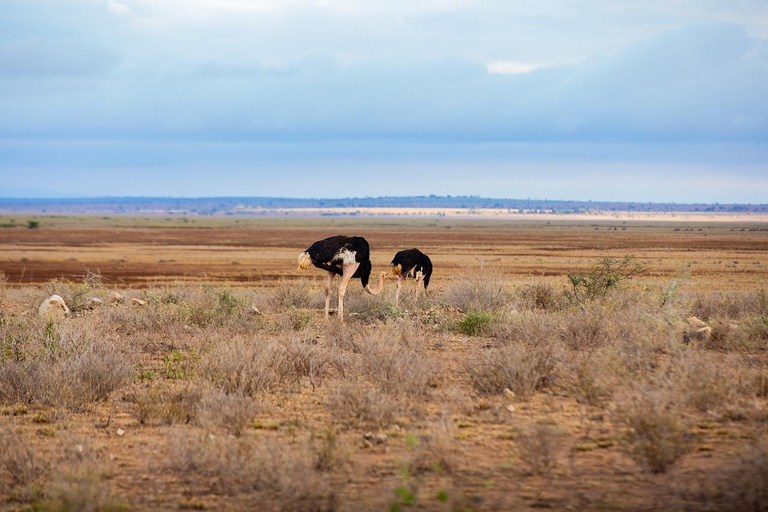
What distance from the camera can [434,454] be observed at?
6.75 meters

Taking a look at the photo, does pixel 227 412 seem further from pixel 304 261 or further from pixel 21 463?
pixel 304 261

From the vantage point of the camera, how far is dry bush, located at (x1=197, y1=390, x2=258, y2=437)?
25.9 ft

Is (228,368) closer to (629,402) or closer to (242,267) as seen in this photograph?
(629,402)

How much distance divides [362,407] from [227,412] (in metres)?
1.39

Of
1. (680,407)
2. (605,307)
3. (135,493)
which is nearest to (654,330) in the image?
(605,307)

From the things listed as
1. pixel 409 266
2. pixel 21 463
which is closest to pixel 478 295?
pixel 409 266

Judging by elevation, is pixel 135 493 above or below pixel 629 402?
below

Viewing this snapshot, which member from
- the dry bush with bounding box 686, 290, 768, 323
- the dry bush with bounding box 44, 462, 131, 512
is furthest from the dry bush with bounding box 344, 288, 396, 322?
the dry bush with bounding box 44, 462, 131, 512

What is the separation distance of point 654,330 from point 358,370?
4082 millimetres

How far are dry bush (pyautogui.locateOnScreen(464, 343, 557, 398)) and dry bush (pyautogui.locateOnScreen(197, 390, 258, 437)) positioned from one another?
108 inches

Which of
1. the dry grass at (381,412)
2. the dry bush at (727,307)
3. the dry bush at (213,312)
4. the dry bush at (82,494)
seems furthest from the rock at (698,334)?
the dry bush at (82,494)

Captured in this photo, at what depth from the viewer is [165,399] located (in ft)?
29.2

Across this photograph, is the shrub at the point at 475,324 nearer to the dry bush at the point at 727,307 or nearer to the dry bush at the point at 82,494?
the dry bush at the point at 727,307

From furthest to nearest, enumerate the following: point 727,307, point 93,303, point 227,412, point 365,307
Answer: point 93,303 < point 365,307 < point 727,307 < point 227,412
